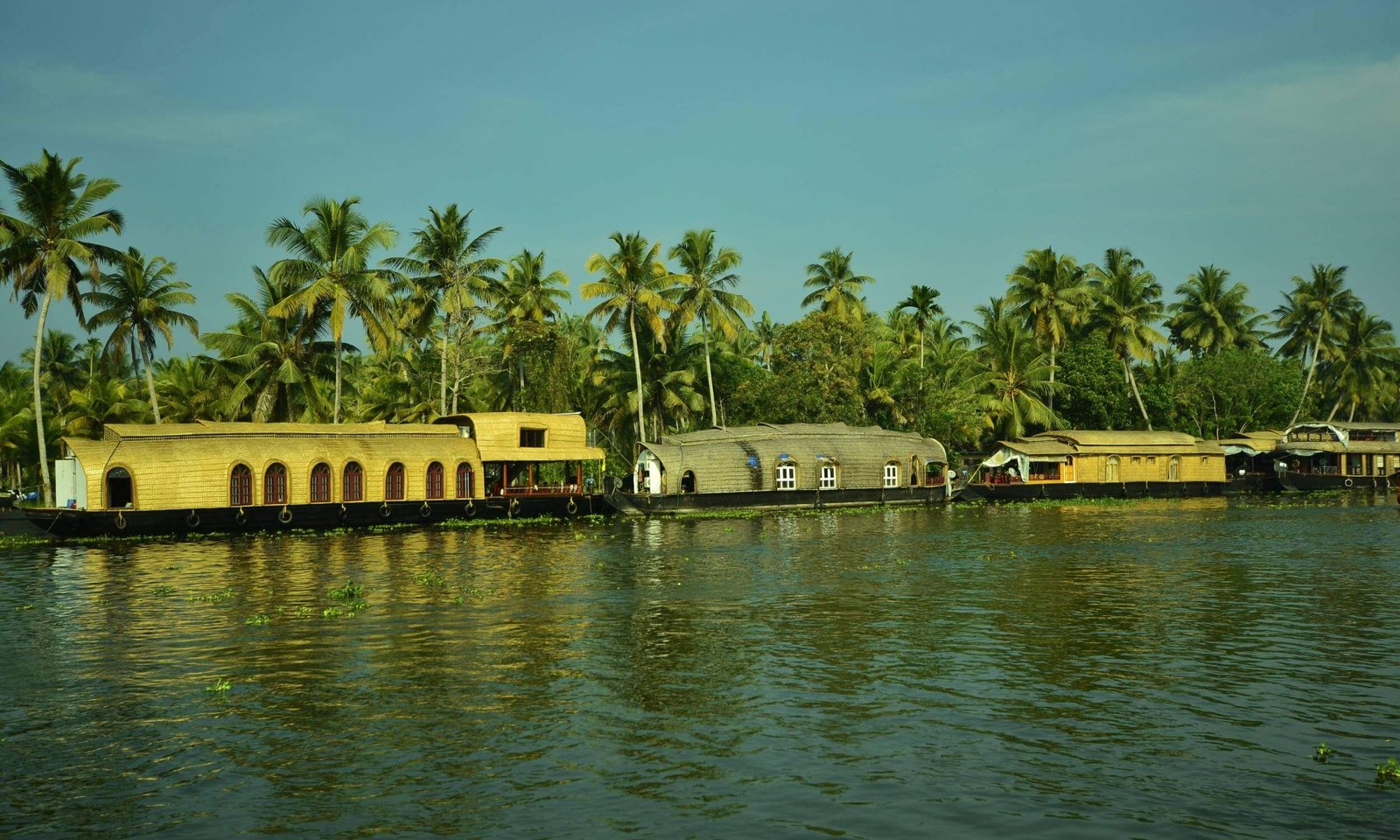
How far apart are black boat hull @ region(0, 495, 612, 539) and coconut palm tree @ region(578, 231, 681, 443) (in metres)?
12.1

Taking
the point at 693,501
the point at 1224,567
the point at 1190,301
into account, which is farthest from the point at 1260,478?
the point at 1224,567

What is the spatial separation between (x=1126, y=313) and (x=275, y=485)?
2052 inches

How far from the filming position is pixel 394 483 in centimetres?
4366

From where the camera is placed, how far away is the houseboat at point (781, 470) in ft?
159

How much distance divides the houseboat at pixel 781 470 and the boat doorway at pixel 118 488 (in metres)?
17.7

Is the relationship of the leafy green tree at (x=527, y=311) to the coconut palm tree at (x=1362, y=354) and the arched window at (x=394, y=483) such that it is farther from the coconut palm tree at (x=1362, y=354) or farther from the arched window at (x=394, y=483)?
the coconut palm tree at (x=1362, y=354)

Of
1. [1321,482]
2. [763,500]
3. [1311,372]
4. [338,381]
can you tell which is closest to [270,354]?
[338,381]

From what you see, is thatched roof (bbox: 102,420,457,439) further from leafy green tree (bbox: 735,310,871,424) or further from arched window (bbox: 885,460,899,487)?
leafy green tree (bbox: 735,310,871,424)

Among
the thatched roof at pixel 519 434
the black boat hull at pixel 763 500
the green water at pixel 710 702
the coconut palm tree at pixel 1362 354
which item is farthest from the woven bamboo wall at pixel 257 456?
the coconut palm tree at pixel 1362 354

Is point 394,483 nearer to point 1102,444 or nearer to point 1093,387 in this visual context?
point 1102,444

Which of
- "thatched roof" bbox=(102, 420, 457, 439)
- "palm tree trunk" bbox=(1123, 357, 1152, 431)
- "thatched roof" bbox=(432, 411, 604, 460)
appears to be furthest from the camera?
"palm tree trunk" bbox=(1123, 357, 1152, 431)

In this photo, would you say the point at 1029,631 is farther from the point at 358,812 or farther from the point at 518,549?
the point at 518,549

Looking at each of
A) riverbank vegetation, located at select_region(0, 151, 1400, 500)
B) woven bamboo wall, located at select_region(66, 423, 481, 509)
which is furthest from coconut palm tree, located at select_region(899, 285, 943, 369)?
woven bamboo wall, located at select_region(66, 423, 481, 509)

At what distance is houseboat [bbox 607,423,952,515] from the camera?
48469 millimetres
